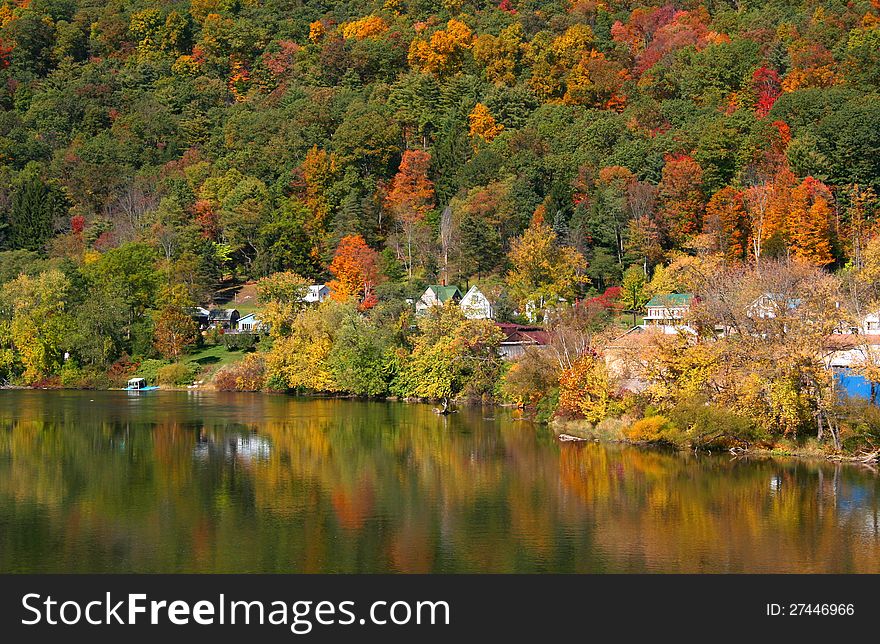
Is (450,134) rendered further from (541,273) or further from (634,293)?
(634,293)

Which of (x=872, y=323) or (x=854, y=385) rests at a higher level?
(x=872, y=323)

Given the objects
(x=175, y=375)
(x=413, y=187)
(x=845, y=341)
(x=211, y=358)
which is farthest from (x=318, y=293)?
(x=845, y=341)

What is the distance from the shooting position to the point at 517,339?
67.8 m

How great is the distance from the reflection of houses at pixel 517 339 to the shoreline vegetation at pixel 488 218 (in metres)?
0.66

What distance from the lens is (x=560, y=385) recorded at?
50.5 meters

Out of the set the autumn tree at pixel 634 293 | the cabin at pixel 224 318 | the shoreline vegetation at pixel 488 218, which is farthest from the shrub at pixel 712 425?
the cabin at pixel 224 318

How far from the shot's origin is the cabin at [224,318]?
277 ft

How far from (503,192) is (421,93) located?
1336 inches

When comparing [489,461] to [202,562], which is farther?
[489,461]

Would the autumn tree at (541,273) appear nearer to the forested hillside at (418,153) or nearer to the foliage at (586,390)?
the forested hillside at (418,153)

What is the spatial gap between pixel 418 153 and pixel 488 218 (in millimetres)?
20214
